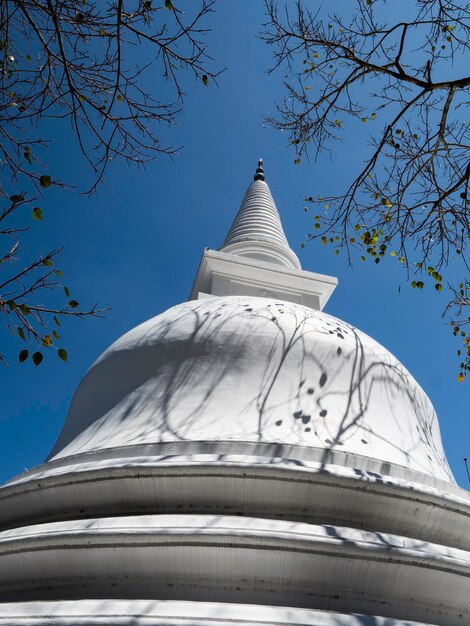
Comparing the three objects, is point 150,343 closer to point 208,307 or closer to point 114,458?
point 208,307

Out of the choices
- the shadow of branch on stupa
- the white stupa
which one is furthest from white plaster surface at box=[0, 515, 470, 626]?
the shadow of branch on stupa

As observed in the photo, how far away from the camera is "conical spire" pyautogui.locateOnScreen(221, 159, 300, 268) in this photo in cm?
1121

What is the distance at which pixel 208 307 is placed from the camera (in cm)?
711

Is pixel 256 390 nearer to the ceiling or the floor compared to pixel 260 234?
nearer to the floor

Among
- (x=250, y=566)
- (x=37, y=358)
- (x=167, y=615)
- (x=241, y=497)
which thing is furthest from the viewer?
(x=241, y=497)

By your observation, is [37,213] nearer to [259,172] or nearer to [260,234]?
[260,234]

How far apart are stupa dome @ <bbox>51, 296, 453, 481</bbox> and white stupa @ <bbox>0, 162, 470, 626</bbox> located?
0.07ft

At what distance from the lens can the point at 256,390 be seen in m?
5.94

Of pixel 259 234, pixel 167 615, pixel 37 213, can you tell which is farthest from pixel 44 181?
pixel 259 234

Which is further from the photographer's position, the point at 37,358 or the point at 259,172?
the point at 259,172

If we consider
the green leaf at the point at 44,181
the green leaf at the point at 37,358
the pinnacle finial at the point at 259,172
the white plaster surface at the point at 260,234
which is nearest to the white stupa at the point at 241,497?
the green leaf at the point at 37,358

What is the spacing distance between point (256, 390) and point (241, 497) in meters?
1.59

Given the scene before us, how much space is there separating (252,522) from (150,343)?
9.72 feet

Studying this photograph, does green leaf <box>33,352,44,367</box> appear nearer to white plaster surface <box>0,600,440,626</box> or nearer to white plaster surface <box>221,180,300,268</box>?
white plaster surface <box>0,600,440,626</box>
